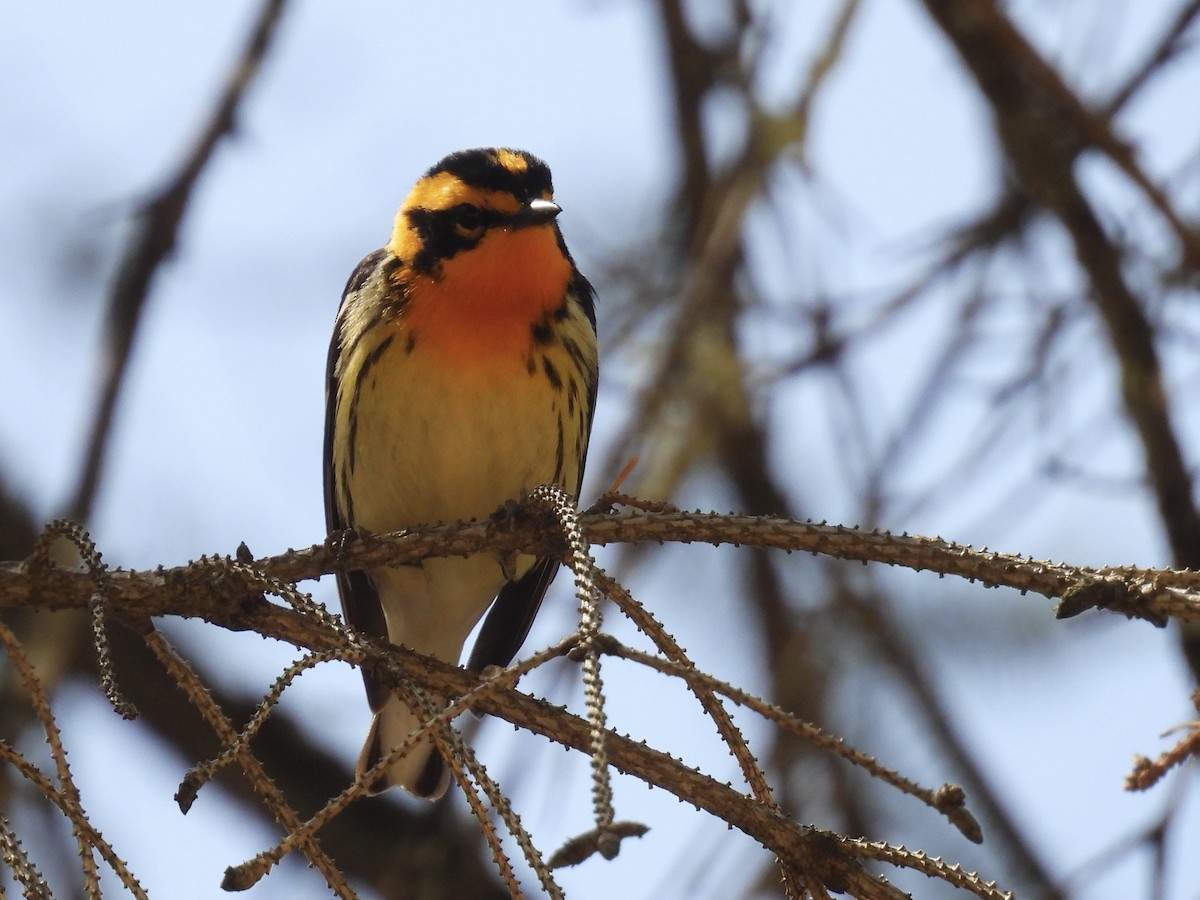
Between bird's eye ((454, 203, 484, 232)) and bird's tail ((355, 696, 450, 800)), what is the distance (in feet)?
3.80

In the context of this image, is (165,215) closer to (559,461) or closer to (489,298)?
(489,298)

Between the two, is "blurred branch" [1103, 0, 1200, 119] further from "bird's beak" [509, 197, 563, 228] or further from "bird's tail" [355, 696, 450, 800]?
"bird's tail" [355, 696, 450, 800]

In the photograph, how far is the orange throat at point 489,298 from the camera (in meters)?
3.49

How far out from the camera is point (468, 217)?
3740 mm

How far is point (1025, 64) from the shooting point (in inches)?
144

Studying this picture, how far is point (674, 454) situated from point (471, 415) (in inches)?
25.8

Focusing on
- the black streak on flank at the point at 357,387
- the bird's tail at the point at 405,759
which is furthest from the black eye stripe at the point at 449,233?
the bird's tail at the point at 405,759

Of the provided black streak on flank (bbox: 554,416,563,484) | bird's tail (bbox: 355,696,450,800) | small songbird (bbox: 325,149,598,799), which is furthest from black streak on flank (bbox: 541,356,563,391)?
bird's tail (bbox: 355,696,450,800)

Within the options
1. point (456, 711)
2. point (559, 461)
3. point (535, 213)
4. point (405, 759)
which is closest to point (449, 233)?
point (535, 213)

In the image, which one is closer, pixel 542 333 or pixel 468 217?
pixel 542 333

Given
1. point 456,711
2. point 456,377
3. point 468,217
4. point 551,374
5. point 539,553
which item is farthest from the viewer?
point 468,217

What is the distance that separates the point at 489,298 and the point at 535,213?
0.24 m

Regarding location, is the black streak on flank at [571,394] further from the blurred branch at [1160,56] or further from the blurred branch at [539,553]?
the blurred branch at [1160,56]

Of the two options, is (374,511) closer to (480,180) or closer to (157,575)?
(480,180)
